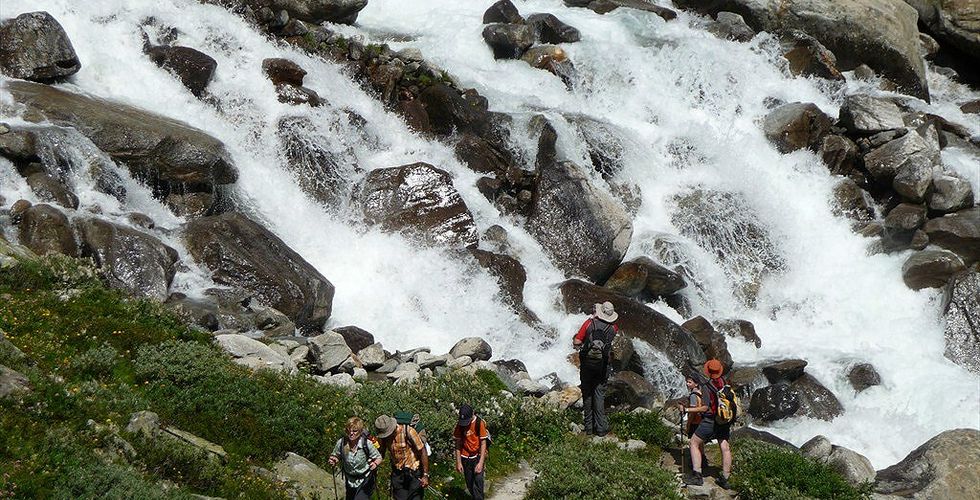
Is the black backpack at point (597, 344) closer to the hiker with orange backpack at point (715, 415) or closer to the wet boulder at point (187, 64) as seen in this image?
the hiker with orange backpack at point (715, 415)

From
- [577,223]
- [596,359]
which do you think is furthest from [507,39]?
[596,359]

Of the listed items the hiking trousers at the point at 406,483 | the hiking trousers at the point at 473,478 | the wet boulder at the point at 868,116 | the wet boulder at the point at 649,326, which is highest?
the hiking trousers at the point at 406,483

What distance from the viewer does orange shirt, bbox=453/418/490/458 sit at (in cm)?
1238

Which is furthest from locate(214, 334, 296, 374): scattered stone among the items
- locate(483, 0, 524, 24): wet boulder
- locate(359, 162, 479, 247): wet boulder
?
locate(483, 0, 524, 24): wet boulder

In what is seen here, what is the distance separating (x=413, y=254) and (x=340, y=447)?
42.4 ft

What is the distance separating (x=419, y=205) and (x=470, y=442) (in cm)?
1285

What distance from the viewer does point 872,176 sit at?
31.8m

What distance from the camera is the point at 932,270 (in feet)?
92.8

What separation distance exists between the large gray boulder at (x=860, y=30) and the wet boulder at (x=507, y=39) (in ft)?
36.7

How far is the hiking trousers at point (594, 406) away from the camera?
16.1 meters

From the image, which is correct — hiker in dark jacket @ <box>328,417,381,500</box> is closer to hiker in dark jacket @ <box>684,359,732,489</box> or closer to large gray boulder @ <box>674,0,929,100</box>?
hiker in dark jacket @ <box>684,359,732,489</box>

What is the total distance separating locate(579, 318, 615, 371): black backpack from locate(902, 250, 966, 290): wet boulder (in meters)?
17.0

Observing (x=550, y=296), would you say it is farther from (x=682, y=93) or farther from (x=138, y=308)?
(x=682, y=93)

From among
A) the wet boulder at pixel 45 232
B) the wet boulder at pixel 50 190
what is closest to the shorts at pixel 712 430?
the wet boulder at pixel 45 232
